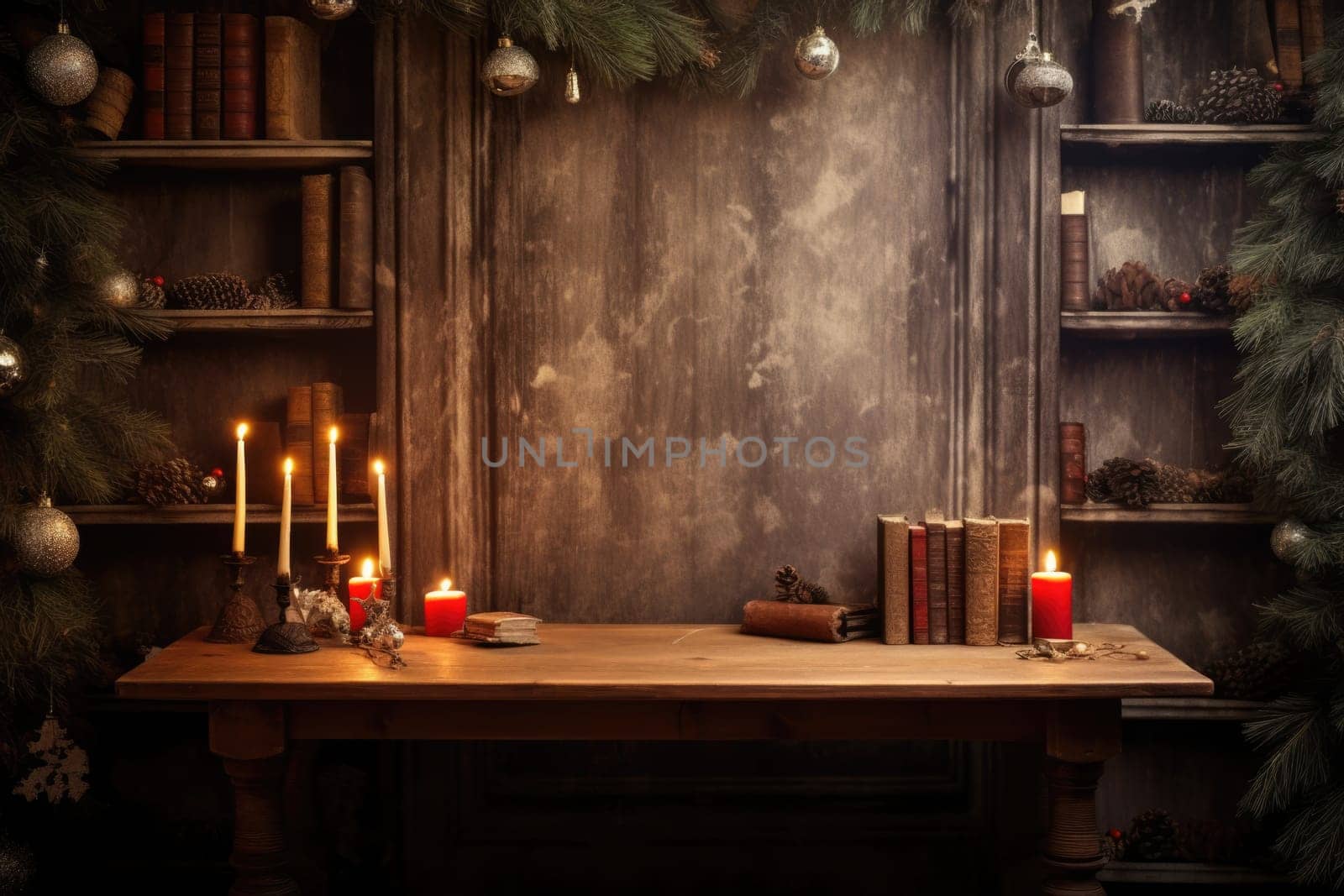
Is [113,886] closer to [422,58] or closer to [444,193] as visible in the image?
[444,193]

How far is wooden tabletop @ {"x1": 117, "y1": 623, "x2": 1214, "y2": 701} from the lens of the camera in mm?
2012

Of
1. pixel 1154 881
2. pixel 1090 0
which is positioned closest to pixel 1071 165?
pixel 1090 0

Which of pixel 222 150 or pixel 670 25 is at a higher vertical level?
pixel 670 25

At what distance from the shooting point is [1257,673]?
257 centimetres

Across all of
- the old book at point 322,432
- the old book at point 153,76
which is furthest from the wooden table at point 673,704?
the old book at point 153,76

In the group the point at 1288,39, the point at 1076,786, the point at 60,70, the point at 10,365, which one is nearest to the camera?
the point at 1076,786

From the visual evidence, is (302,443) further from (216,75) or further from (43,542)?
(216,75)

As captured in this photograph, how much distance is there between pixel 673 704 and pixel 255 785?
85 cm

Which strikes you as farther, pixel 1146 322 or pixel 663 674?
pixel 1146 322

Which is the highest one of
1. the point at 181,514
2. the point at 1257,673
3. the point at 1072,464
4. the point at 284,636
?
the point at 1072,464

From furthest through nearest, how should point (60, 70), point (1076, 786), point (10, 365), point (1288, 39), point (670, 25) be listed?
1. point (1288, 39)
2. point (670, 25)
3. point (60, 70)
4. point (10, 365)
5. point (1076, 786)

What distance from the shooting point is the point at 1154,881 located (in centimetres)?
262

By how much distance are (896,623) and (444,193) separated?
148 centimetres

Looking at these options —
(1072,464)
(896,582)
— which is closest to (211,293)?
(896,582)
